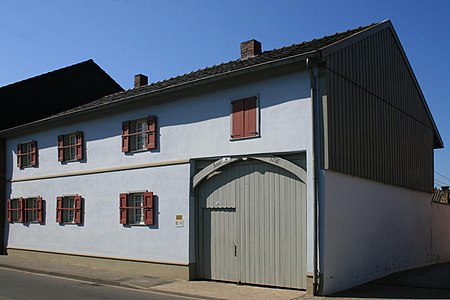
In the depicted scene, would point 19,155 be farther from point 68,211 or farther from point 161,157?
point 161,157

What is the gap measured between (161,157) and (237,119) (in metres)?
3.27

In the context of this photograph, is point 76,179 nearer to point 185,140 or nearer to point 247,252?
point 185,140

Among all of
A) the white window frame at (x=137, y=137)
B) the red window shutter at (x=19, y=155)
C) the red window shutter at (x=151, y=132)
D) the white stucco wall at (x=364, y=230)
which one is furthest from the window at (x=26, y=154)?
the white stucco wall at (x=364, y=230)

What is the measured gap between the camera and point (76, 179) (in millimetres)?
19047

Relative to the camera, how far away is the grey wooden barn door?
40.6 ft

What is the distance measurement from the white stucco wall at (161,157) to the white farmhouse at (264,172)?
4 cm

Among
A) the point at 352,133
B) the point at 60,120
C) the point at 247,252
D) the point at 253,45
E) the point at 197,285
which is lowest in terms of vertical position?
the point at 197,285

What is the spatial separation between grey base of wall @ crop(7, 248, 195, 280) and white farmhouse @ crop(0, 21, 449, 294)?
6cm

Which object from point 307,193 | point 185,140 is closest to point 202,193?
point 185,140

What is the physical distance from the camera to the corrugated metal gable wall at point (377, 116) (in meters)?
12.6

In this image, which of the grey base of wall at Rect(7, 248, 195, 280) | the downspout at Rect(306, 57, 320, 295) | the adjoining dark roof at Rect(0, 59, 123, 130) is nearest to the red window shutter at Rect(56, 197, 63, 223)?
the grey base of wall at Rect(7, 248, 195, 280)

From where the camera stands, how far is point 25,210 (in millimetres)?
21844

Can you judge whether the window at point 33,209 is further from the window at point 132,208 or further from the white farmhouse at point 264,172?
the window at point 132,208

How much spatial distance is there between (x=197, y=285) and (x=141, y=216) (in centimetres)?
380
